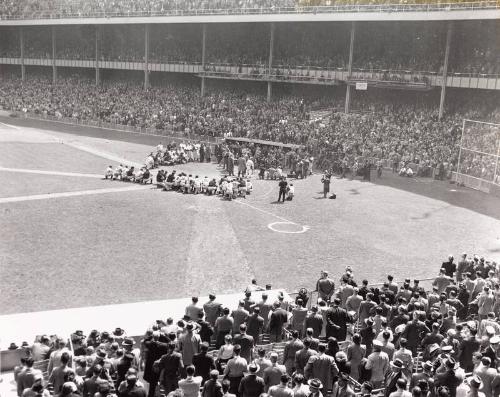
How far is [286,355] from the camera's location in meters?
10.6

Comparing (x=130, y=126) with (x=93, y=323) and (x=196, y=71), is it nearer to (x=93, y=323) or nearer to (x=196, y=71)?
(x=196, y=71)

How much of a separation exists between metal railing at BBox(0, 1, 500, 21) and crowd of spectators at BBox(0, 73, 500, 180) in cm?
760

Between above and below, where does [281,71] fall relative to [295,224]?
above

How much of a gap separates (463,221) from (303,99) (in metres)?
30.7

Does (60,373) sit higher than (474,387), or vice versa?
(474,387)

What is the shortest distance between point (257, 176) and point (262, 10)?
25.4m

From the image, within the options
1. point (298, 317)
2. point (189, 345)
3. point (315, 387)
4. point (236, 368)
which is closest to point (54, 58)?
point (298, 317)

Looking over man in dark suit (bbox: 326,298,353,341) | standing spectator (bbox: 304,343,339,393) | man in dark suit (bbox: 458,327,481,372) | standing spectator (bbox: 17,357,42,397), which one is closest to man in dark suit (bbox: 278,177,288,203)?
man in dark suit (bbox: 326,298,353,341)

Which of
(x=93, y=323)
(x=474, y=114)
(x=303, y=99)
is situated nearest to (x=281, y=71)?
(x=303, y=99)

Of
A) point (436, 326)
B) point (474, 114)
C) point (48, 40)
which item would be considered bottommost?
point (436, 326)

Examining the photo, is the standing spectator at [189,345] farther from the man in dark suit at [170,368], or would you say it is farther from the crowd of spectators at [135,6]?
the crowd of spectators at [135,6]

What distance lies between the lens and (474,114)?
44.7 metres

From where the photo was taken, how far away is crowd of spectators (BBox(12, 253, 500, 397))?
29.5 feet

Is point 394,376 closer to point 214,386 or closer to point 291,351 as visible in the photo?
point 291,351
